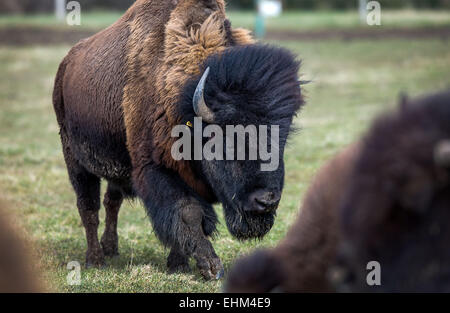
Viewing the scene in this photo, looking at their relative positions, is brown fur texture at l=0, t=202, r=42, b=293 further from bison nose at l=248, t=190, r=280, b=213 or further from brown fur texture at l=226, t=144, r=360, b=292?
bison nose at l=248, t=190, r=280, b=213

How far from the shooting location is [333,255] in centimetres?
393

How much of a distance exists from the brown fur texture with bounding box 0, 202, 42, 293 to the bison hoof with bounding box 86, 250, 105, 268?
4.46 metres

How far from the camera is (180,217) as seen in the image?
664 centimetres

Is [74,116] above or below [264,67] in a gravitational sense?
below

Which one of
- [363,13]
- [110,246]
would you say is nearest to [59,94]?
[110,246]

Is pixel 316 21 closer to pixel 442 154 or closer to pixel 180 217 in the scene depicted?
pixel 180 217

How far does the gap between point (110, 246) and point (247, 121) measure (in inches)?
123

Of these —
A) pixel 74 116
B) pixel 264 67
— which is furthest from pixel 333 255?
pixel 74 116

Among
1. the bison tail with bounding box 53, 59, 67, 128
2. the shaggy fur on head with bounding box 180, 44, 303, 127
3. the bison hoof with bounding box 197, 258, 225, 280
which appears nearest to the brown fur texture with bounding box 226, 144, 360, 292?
the shaggy fur on head with bounding box 180, 44, 303, 127

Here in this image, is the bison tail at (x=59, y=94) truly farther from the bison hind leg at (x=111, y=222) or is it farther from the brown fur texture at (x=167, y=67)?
the brown fur texture at (x=167, y=67)
